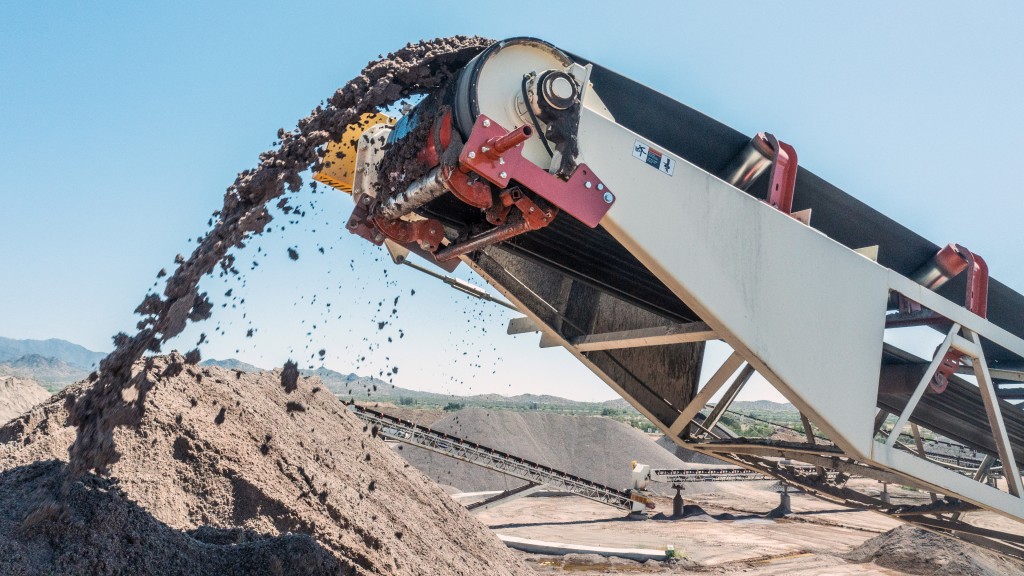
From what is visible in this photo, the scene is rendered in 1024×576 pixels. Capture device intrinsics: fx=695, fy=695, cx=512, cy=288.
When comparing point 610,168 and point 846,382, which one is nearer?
point 610,168

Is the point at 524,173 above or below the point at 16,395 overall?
above

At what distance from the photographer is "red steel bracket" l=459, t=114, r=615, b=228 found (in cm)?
343

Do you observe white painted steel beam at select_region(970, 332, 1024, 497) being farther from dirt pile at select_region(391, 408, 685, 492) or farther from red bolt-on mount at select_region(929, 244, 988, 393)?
dirt pile at select_region(391, 408, 685, 492)

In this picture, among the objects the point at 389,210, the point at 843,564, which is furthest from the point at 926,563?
the point at 389,210

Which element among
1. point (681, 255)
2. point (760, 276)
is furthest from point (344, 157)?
point (760, 276)

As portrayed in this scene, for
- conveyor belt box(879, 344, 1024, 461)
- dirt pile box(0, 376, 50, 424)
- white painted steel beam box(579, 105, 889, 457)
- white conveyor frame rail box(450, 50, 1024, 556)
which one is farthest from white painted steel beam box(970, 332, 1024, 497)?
dirt pile box(0, 376, 50, 424)

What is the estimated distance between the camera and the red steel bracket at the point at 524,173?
343 cm

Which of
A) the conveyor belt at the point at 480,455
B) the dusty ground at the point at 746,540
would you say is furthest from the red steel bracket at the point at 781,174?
the conveyor belt at the point at 480,455

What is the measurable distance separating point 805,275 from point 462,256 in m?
2.24

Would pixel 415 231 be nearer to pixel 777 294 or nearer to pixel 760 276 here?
pixel 760 276

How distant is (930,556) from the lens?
11375mm

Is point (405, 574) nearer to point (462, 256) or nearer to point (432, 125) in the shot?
point (462, 256)

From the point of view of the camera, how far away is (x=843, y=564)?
A: 38.8 ft

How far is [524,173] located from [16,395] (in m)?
21.5
